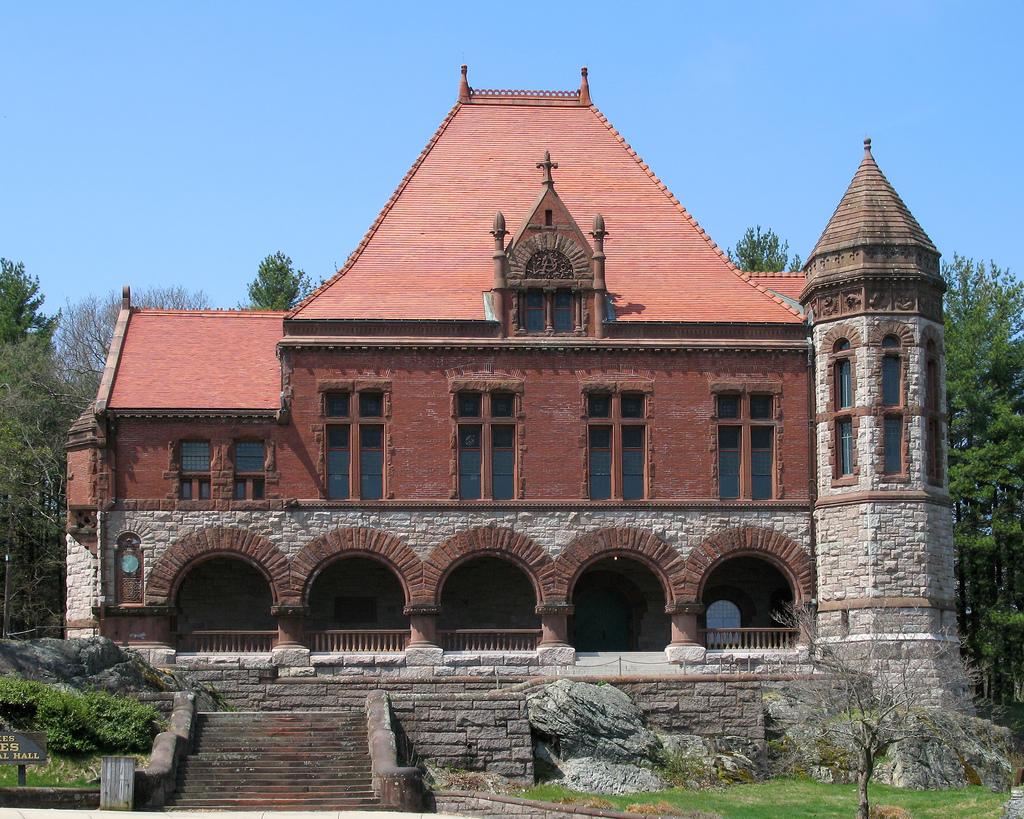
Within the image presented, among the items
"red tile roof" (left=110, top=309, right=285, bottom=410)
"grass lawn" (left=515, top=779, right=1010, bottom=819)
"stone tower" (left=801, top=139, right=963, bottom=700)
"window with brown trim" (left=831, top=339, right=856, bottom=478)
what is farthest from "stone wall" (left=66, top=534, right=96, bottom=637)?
"window with brown trim" (left=831, top=339, right=856, bottom=478)

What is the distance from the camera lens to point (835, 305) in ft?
147

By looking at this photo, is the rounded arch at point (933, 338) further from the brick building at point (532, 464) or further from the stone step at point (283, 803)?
the stone step at point (283, 803)

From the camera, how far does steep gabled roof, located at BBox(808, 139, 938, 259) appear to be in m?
44.3

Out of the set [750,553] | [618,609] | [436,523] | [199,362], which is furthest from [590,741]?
[199,362]

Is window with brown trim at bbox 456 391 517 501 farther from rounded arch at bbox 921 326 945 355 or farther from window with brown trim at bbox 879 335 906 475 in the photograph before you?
rounded arch at bbox 921 326 945 355

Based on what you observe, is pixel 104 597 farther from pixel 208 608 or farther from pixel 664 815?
pixel 664 815

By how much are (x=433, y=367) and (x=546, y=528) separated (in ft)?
15.3

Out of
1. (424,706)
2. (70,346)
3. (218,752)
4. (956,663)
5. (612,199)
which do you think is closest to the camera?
(218,752)

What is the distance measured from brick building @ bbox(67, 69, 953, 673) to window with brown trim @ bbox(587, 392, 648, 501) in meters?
0.06

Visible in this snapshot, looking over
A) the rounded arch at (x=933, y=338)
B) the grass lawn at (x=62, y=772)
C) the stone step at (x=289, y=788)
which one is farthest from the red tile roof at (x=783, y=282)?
the grass lawn at (x=62, y=772)

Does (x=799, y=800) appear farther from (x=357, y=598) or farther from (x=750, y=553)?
(x=357, y=598)

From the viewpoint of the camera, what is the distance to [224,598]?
45.5 meters

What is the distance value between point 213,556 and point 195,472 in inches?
79.8

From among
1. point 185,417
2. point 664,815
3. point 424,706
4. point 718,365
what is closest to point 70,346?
point 185,417
